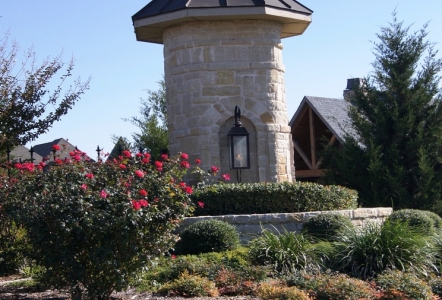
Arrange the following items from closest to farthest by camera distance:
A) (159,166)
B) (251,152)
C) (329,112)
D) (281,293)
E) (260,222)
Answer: (281,293)
(159,166)
(260,222)
(251,152)
(329,112)

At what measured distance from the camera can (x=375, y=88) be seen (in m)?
17.3

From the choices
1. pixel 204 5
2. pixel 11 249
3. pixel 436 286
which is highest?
pixel 204 5

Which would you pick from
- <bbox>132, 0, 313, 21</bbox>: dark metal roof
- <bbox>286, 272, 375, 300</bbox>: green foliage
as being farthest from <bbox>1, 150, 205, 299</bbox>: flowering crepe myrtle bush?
<bbox>132, 0, 313, 21</bbox>: dark metal roof

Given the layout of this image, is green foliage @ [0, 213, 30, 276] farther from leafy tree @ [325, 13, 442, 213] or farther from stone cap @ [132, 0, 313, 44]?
leafy tree @ [325, 13, 442, 213]

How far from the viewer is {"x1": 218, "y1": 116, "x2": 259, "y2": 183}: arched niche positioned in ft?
43.7

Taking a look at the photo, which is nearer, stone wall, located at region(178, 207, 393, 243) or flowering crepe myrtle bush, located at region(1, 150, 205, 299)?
flowering crepe myrtle bush, located at region(1, 150, 205, 299)

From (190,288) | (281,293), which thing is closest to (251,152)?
(190,288)

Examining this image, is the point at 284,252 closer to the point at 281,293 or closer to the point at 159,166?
the point at 281,293

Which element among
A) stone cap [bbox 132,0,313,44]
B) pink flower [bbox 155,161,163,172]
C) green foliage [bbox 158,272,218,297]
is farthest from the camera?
stone cap [bbox 132,0,313,44]

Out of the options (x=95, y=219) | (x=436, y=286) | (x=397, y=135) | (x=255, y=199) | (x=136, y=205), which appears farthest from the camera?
(x=397, y=135)

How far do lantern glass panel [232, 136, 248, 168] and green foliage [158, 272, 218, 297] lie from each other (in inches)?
176

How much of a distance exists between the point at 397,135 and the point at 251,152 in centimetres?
504

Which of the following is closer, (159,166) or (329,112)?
(159,166)

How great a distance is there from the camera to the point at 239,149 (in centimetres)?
1268
